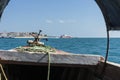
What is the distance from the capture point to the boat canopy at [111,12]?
15.9ft

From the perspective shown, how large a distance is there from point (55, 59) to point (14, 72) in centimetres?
173

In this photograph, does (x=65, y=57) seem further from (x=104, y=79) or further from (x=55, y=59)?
(x=104, y=79)

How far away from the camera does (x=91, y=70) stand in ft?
23.4

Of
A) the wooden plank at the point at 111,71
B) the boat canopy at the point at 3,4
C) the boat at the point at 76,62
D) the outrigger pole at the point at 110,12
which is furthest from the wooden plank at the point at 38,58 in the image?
the boat canopy at the point at 3,4

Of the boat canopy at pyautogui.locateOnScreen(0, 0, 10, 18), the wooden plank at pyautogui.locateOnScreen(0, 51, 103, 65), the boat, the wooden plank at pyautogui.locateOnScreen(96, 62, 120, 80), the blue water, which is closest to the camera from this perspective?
the boat canopy at pyautogui.locateOnScreen(0, 0, 10, 18)

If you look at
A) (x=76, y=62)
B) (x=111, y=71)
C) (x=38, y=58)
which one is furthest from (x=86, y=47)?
(x=111, y=71)

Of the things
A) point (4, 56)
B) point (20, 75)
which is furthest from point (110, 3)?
point (20, 75)

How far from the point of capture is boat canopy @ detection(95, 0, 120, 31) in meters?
4.85

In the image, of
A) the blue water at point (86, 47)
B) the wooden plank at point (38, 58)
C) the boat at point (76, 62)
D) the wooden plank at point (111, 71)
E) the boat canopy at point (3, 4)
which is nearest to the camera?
the boat canopy at point (3, 4)

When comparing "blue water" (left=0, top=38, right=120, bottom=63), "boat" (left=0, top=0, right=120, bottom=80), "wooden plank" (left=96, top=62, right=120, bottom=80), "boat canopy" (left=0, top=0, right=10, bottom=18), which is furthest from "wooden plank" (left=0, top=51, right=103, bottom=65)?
"blue water" (left=0, top=38, right=120, bottom=63)

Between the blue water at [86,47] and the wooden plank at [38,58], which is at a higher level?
the wooden plank at [38,58]

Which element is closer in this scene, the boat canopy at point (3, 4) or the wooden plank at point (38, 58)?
the boat canopy at point (3, 4)

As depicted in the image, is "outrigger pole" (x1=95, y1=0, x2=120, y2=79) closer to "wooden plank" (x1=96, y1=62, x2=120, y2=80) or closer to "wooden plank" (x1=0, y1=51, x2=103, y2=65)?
"wooden plank" (x1=96, y1=62, x2=120, y2=80)

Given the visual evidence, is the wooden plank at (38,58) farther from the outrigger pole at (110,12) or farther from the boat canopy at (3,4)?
the boat canopy at (3,4)
